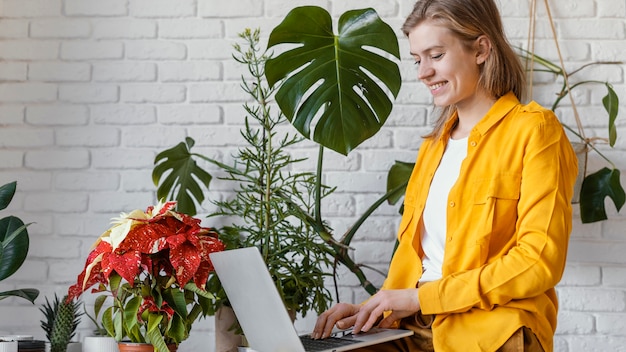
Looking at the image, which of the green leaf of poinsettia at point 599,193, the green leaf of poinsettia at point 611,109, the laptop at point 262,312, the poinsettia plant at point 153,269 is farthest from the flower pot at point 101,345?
the green leaf of poinsettia at point 611,109

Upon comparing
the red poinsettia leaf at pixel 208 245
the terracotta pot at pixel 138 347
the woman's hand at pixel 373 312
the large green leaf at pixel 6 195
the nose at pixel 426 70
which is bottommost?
the terracotta pot at pixel 138 347

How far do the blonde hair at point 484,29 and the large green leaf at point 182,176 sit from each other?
1054 millimetres

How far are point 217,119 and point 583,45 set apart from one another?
1.27 meters

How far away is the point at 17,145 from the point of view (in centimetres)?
283

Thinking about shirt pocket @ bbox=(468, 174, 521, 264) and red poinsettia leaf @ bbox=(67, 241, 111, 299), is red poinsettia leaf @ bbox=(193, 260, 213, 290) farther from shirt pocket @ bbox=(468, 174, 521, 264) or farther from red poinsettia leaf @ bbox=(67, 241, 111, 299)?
shirt pocket @ bbox=(468, 174, 521, 264)

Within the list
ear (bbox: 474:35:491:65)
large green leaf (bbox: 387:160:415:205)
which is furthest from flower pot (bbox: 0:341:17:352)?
ear (bbox: 474:35:491:65)

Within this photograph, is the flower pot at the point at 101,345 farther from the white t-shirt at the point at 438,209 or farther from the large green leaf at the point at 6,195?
the white t-shirt at the point at 438,209

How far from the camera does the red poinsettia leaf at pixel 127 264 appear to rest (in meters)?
1.90

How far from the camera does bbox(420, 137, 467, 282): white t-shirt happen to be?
1861mm

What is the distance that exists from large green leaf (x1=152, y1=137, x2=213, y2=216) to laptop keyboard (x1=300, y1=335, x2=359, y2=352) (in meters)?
1.02

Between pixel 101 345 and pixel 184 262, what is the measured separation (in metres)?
0.47

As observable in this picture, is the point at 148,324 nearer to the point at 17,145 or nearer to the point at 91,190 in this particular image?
the point at 91,190

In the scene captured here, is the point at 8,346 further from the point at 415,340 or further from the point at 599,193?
the point at 599,193

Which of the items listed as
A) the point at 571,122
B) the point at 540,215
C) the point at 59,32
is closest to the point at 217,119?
the point at 59,32
